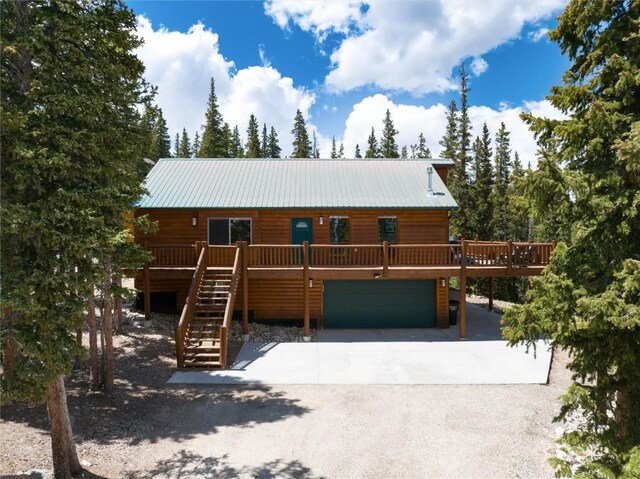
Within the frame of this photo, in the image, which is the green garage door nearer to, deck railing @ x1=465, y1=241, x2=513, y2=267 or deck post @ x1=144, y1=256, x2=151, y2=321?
deck railing @ x1=465, y1=241, x2=513, y2=267

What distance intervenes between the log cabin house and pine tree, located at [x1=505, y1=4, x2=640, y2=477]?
8215 mm

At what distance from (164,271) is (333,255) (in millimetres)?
6439

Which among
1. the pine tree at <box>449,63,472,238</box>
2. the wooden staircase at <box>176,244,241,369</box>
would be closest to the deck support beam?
the wooden staircase at <box>176,244,241,369</box>

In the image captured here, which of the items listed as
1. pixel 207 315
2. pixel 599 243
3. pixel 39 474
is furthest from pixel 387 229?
pixel 39 474

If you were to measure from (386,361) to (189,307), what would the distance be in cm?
646

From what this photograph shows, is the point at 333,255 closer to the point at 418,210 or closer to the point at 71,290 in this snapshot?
the point at 418,210

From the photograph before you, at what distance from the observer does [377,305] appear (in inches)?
Answer: 636

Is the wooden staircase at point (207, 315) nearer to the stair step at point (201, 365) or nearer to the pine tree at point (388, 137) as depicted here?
the stair step at point (201, 365)

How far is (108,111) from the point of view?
6.75m

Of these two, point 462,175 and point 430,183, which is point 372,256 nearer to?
point 430,183

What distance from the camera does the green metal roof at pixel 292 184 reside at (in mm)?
15852

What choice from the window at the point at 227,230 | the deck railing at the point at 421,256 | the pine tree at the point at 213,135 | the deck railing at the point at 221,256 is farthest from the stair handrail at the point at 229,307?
the pine tree at the point at 213,135

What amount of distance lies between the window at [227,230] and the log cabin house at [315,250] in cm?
4

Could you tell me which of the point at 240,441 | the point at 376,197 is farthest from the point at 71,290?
the point at 376,197
